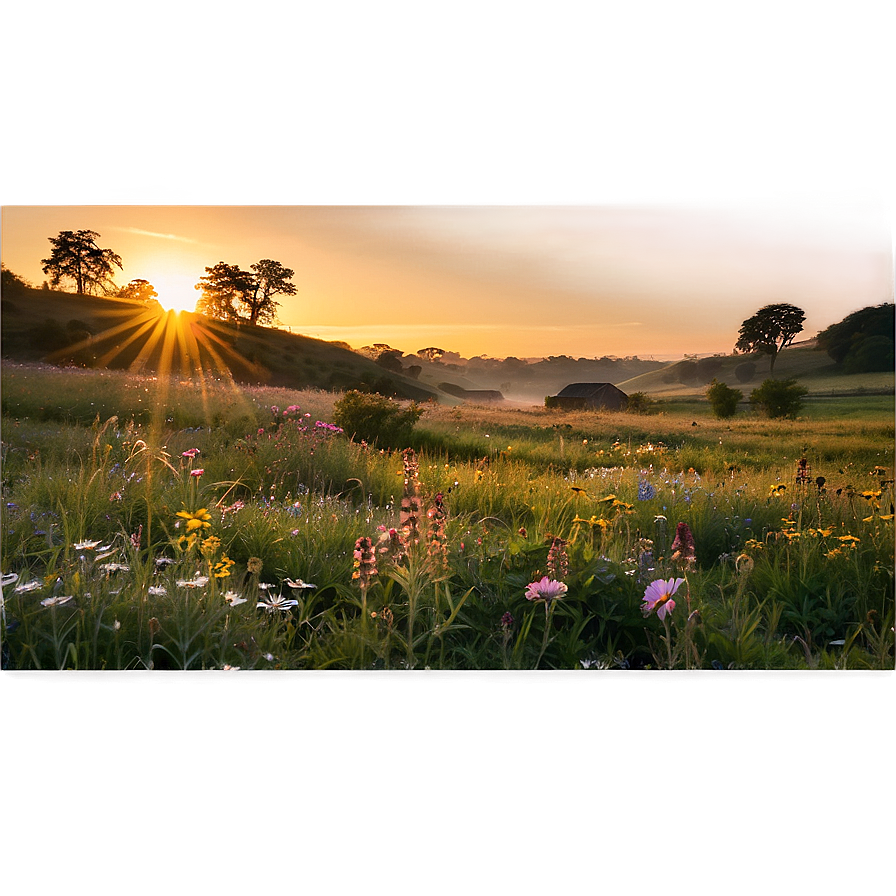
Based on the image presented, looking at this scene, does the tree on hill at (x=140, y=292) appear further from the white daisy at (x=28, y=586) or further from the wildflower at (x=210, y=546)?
the white daisy at (x=28, y=586)

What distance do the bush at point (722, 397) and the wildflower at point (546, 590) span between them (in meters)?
1.81

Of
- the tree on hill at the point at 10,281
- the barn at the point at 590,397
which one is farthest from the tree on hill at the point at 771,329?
the tree on hill at the point at 10,281

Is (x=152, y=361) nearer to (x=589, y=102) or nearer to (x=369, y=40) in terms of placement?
(x=369, y=40)

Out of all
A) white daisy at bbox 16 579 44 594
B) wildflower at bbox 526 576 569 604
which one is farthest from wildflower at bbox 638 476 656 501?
white daisy at bbox 16 579 44 594

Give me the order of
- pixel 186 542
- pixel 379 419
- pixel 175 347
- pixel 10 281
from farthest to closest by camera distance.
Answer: pixel 379 419 < pixel 175 347 < pixel 10 281 < pixel 186 542

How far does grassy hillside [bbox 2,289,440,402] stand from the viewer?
355 centimetres

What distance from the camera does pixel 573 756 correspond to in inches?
86.5

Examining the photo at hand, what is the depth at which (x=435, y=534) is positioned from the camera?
257 centimetres

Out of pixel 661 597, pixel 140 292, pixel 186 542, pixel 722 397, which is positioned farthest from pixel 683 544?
pixel 140 292

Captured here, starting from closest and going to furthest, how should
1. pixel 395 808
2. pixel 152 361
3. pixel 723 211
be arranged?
pixel 395 808 < pixel 723 211 < pixel 152 361

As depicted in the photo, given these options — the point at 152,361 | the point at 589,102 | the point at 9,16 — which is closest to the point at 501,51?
the point at 589,102

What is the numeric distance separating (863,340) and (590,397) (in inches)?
54.5

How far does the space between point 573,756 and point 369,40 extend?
2747 millimetres

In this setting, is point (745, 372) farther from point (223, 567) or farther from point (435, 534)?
point (223, 567)
